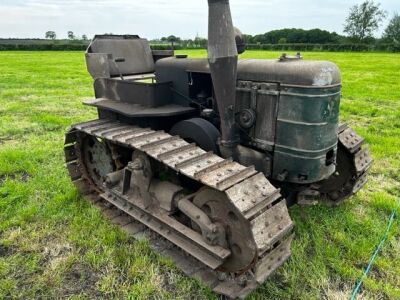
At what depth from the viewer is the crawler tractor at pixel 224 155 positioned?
314 centimetres

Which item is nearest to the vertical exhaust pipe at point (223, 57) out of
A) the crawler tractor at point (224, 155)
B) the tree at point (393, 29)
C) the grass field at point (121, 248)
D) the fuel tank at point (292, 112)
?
the crawler tractor at point (224, 155)

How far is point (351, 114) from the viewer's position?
9.57 meters

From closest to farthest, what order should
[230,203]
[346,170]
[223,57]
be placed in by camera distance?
[230,203] → [223,57] → [346,170]

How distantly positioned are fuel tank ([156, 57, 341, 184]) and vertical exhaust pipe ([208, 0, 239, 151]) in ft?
0.93

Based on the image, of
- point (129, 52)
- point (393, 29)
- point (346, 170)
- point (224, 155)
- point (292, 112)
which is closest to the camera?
point (292, 112)

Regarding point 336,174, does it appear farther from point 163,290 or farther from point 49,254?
point 49,254

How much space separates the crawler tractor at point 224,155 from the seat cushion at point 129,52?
668 mm

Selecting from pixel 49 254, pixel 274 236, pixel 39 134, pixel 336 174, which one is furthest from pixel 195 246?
pixel 39 134

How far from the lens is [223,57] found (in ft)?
10.7

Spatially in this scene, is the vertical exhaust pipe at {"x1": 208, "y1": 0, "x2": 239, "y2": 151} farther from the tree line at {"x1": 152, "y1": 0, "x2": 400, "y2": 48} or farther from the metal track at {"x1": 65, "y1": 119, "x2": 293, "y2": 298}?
the tree line at {"x1": 152, "y1": 0, "x2": 400, "y2": 48}

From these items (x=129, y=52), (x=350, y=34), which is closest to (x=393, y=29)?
(x=350, y=34)

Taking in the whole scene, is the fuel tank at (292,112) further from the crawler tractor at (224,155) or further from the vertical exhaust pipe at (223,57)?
the vertical exhaust pipe at (223,57)

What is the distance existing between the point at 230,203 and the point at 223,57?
127cm

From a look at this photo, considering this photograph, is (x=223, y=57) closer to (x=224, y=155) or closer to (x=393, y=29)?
(x=224, y=155)
